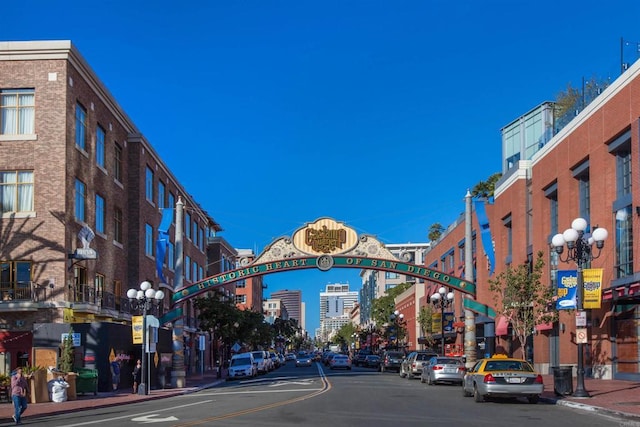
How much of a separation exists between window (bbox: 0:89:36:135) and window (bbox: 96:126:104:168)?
531 centimetres

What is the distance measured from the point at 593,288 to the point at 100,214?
26.7 meters

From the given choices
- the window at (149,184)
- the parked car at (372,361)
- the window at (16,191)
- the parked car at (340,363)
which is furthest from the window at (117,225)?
the parked car at (372,361)

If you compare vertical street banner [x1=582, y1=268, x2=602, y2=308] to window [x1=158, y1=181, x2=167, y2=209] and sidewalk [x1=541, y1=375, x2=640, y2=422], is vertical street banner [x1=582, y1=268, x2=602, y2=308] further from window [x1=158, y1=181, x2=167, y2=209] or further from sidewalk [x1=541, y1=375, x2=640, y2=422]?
window [x1=158, y1=181, x2=167, y2=209]

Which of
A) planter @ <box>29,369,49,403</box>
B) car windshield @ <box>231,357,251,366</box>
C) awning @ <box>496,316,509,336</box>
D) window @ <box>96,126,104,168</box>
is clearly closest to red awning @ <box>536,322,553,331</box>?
awning @ <box>496,316,509,336</box>

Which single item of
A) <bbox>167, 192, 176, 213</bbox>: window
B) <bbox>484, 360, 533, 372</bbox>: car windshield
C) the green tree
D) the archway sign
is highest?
<bbox>167, 192, 176, 213</bbox>: window

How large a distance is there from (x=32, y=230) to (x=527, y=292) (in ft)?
75.4

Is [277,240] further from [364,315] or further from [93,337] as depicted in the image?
[364,315]

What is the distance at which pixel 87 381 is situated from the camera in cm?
3200

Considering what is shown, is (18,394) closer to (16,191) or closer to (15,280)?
(15,280)

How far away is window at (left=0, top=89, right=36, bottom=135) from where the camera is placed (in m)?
36.2

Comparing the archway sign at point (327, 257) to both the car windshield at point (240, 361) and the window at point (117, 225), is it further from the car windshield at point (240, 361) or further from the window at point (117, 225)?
the car windshield at point (240, 361)

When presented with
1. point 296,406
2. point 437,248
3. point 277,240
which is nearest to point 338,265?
point 277,240

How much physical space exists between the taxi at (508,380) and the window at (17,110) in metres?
24.1

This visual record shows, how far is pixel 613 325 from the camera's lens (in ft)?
112
